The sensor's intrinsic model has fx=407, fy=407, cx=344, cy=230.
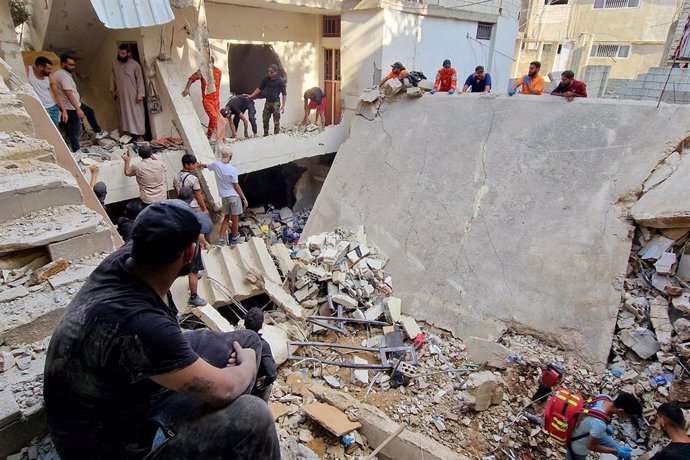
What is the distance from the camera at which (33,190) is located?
10.7 feet

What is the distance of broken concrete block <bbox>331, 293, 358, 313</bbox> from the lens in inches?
203

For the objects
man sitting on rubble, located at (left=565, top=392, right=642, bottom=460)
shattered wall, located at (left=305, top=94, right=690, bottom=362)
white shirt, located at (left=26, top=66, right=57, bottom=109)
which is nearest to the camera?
man sitting on rubble, located at (left=565, top=392, right=642, bottom=460)

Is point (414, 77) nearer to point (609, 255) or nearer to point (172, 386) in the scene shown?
point (609, 255)

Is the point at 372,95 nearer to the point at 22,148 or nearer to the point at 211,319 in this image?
the point at 211,319

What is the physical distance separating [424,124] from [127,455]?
607 cm

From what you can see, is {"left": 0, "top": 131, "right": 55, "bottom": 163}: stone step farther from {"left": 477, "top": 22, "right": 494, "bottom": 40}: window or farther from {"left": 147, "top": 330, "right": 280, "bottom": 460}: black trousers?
{"left": 477, "top": 22, "right": 494, "bottom": 40}: window

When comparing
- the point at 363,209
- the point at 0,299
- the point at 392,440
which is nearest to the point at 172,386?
the point at 0,299

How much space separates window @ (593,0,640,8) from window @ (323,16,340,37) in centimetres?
1615

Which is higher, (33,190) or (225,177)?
(33,190)

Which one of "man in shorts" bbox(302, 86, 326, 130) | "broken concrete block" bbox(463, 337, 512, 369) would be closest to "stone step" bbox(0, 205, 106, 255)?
"broken concrete block" bbox(463, 337, 512, 369)

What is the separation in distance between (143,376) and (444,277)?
4.24 meters

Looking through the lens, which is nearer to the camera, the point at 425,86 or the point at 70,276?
the point at 70,276

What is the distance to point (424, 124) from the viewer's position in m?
6.65

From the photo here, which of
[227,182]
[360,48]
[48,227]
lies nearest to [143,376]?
[48,227]
